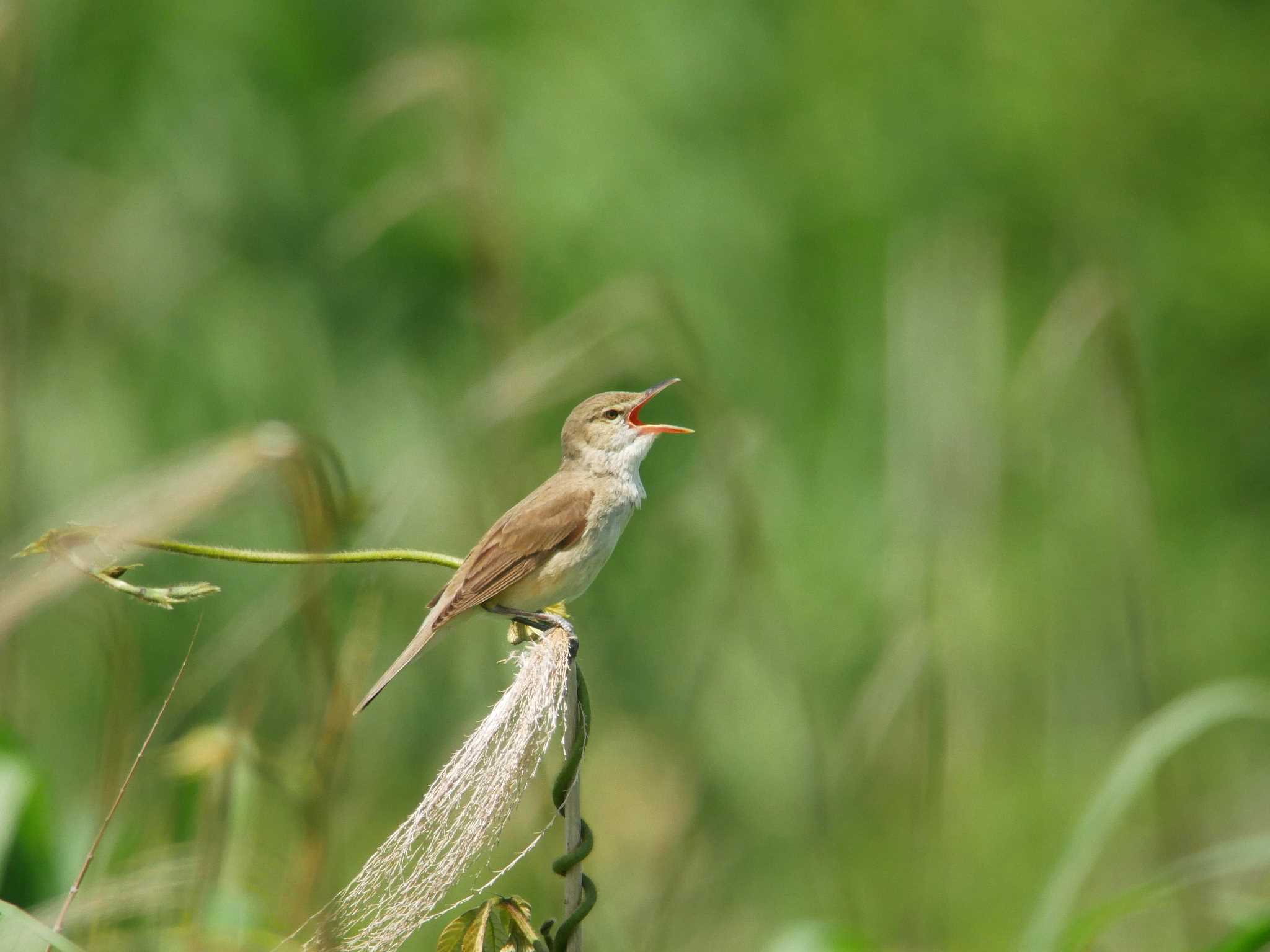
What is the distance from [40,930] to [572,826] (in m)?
0.66

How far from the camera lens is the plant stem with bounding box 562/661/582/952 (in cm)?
177

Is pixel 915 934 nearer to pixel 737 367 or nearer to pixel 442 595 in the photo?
pixel 442 595

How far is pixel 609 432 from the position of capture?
12.7 feet

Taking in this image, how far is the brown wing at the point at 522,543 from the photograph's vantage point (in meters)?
2.93

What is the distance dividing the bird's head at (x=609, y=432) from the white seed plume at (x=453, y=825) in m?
1.94

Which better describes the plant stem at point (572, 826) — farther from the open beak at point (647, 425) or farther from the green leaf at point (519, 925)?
the open beak at point (647, 425)

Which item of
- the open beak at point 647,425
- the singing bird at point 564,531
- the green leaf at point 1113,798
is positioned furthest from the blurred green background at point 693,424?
the open beak at point 647,425

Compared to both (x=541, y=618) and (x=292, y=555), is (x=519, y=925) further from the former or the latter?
(x=541, y=618)

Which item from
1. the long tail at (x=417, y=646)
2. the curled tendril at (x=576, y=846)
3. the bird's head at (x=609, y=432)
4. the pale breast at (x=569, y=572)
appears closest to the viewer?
the curled tendril at (x=576, y=846)

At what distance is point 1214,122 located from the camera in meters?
9.76

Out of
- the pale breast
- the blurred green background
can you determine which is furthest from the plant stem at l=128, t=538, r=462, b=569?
the pale breast

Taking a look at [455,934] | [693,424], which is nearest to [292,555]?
[455,934]

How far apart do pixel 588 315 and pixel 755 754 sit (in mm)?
5152

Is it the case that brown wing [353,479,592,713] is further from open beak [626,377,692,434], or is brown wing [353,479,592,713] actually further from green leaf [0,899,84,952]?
green leaf [0,899,84,952]
